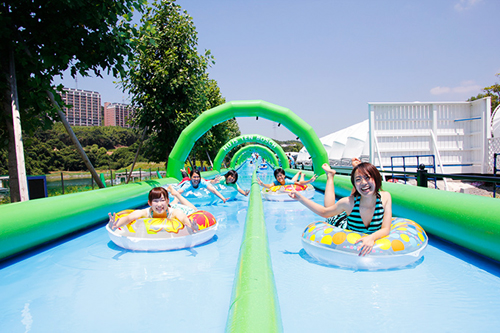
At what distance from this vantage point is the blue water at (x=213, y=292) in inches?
77.1

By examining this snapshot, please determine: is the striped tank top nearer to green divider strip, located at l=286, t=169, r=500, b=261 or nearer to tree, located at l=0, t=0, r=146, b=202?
green divider strip, located at l=286, t=169, r=500, b=261

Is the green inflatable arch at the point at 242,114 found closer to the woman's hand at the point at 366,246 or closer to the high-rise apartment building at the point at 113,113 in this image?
the woman's hand at the point at 366,246

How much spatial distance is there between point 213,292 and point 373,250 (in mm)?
1357

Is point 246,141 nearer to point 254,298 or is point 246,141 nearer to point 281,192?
point 281,192

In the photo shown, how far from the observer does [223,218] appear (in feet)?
18.0

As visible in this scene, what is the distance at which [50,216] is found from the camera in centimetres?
357

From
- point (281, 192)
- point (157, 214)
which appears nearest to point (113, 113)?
point (281, 192)

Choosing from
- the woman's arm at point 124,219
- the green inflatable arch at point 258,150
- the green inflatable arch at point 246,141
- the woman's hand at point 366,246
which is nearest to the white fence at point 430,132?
the woman's hand at point 366,246

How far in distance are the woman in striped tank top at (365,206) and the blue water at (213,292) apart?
355 millimetres

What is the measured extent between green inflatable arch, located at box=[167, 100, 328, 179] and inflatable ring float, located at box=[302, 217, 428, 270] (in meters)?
5.41

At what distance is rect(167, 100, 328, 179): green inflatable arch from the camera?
8086 mm

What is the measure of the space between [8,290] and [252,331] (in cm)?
234

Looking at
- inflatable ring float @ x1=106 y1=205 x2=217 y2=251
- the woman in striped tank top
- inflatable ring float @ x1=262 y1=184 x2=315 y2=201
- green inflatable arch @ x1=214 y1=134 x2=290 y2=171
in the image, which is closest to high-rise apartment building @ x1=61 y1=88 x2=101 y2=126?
green inflatable arch @ x1=214 y1=134 x2=290 y2=171

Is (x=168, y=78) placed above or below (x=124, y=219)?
above
